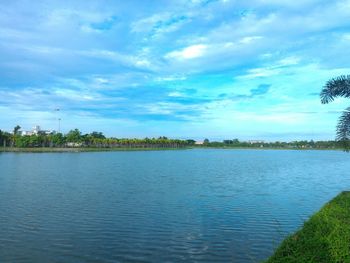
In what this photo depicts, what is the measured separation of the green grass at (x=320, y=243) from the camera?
12.0 meters

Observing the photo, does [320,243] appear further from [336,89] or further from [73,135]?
[73,135]

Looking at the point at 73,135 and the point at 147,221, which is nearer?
the point at 147,221

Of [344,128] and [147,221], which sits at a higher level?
[344,128]

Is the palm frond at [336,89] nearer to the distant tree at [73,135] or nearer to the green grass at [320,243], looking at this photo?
the green grass at [320,243]

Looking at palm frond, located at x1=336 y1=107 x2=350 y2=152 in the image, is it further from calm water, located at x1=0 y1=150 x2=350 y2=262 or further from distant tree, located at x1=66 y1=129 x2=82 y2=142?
distant tree, located at x1=66 y1=129 x2=82 y2=142

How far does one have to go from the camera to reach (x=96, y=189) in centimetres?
3747

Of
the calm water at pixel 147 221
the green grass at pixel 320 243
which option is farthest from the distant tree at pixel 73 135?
the green grass at pixel 320 243

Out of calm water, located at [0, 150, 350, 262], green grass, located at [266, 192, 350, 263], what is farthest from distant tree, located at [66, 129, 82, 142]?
green grass, located at [266, 192, 350, 263]

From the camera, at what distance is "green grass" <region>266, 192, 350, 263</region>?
11953 mm

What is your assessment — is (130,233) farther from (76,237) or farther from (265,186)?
(265,186)

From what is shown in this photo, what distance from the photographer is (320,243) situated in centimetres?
1346

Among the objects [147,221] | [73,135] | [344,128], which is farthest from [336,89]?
[73,135]

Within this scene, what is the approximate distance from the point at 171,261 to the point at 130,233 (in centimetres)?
473

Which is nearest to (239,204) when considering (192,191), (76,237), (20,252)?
(192,191)
